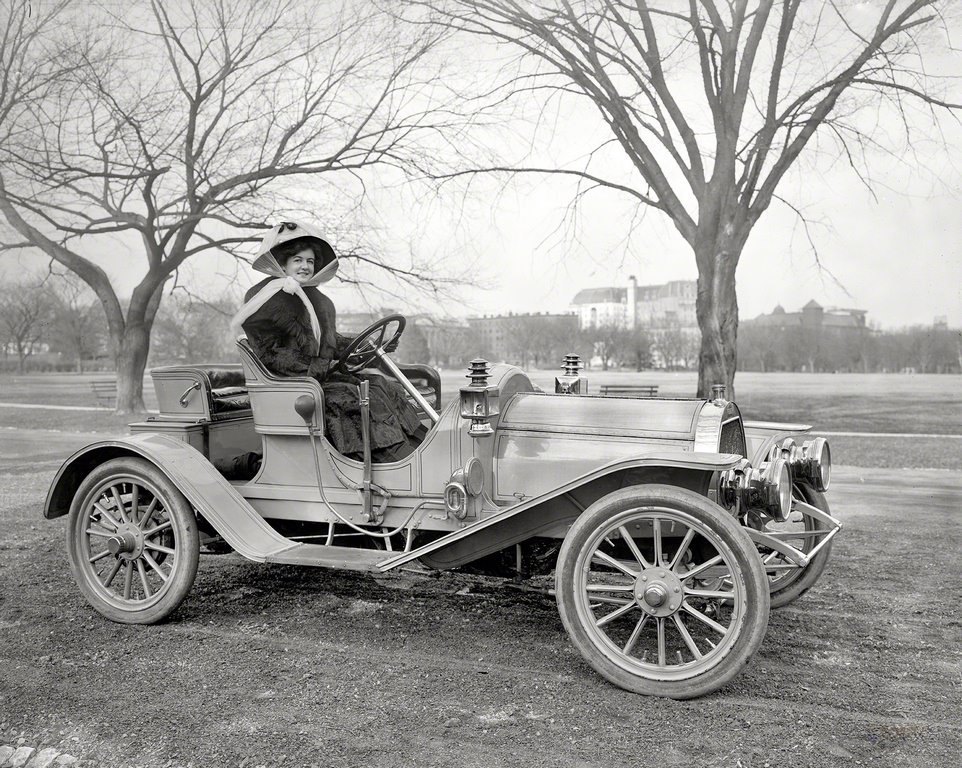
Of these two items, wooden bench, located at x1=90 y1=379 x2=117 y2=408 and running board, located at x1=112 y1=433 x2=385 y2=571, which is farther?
wooden bench, located at x1=90 y1=379 x2=117 y2=408

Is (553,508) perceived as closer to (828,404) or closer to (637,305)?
(637,305)

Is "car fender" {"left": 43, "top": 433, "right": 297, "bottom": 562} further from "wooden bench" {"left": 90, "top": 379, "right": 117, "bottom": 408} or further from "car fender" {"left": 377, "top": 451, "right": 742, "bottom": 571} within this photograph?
"wooden bench" {"left": 90, "top": 379, "right": 117, "bottom": 408}

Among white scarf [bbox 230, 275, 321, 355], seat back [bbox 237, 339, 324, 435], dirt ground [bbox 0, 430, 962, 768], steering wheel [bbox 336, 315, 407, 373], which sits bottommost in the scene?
dirt ground [bbox 0, 430, 962, 768]

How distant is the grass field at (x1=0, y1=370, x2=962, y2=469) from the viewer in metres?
10.1

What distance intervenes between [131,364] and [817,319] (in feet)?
39.5

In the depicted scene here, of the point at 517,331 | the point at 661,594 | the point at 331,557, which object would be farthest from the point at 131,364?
the point at 661,594

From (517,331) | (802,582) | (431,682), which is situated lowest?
(431,682)

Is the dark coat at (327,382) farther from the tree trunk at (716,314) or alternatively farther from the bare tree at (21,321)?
the bare tree at (21,321)

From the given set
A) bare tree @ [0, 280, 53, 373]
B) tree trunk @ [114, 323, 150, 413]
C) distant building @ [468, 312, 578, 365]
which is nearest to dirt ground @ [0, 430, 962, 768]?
distant building @ [468, 312, 578, 365]

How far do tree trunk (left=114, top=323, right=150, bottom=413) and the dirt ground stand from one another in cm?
1039

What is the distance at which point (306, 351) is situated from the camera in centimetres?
379

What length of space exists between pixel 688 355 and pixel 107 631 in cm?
Answer: 1156

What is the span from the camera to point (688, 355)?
44.8 ft

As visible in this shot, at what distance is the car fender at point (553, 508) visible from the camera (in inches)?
112
